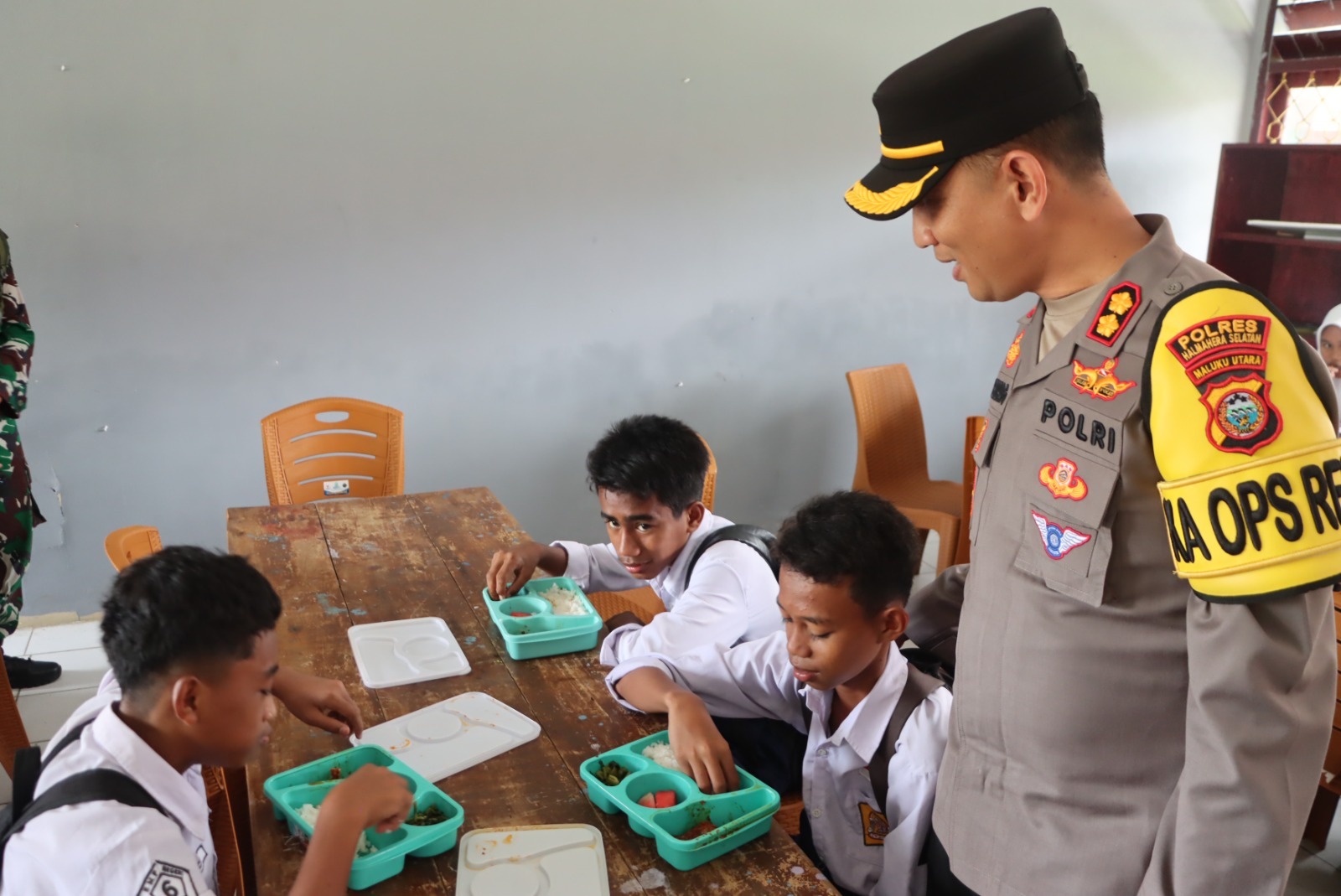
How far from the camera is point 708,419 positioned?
13.3 feet

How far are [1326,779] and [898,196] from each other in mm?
2080

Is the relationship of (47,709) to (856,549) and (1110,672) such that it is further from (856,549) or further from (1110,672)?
(1110,672)

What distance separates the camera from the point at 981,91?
0.95 m

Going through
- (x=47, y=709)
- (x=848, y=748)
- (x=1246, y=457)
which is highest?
(x=1246, y=457)

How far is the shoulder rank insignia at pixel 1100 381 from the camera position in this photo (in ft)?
3.07

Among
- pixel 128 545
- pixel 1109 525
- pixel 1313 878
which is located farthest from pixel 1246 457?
pixel 1313 878

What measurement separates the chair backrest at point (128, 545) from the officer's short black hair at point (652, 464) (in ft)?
2.61

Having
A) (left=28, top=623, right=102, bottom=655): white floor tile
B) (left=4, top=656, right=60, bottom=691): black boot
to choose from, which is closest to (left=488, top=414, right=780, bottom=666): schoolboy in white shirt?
(left=4, top=656, right=60, bottom=691): black boot

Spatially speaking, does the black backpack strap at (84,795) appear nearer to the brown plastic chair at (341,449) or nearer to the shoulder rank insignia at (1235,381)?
the shoulder rank insignia at (1235,381)

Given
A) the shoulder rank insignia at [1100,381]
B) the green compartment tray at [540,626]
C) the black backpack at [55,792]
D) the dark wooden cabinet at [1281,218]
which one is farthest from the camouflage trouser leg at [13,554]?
the dark wooden cabinet at [1281,218]

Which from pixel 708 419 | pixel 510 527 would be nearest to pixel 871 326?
pixel 708 419

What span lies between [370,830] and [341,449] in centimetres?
208

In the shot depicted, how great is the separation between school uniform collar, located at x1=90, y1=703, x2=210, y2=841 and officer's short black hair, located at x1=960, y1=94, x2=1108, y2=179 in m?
1.05

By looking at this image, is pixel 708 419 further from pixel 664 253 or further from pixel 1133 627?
pixel 1133 627
